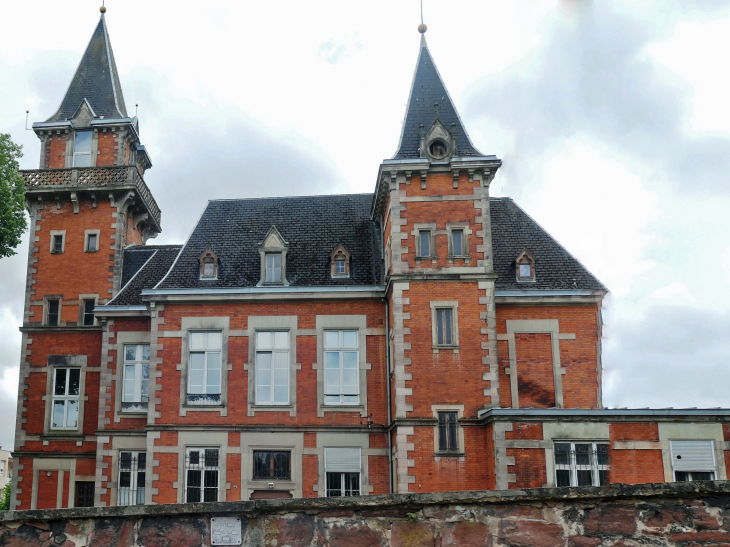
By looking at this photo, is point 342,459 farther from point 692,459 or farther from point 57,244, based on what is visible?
point 57,244

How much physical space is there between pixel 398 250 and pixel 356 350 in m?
3.86

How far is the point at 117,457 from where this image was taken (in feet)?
87.7

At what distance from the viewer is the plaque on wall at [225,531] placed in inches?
270

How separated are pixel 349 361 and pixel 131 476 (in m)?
8.49

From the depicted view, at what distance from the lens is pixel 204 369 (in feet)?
84.6

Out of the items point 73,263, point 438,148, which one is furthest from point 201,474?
point 438,148

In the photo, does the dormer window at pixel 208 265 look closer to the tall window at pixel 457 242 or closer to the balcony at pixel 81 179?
the balcony at pixel 81 179

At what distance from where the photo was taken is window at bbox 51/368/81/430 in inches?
1141

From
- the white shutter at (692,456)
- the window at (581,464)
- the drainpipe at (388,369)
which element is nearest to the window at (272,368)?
the drainpipe at (388,369)

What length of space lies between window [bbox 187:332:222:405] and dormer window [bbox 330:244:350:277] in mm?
4603

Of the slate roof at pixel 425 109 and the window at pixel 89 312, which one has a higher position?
the slate roof at pixel 425 109

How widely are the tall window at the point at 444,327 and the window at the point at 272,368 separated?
17.4 feet

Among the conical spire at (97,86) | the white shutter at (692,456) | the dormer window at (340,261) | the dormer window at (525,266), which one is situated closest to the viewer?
the white shutter at (692,456)

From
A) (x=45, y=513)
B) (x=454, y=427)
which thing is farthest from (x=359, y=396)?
(x=45, y=513)
